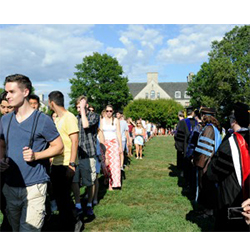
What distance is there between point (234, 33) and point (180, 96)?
54.6 metres

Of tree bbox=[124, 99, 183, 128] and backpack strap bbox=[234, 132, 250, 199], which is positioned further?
tree bbox=[124, 99, 183, 128]

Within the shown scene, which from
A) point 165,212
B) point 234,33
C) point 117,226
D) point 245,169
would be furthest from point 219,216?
point 234,33

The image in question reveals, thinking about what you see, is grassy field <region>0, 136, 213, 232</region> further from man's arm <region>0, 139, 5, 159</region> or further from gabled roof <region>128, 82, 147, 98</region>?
gabled roof <region>128, 82, 147, 98</region>

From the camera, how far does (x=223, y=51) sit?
44375 millimetres

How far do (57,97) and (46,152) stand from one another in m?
1.76

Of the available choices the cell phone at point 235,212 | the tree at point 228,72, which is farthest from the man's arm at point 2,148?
the tree at point 228,72

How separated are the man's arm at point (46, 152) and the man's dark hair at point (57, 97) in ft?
5.15

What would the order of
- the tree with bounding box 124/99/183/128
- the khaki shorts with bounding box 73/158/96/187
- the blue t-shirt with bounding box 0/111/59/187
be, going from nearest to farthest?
the blue t-shirt with bounding box 0/111/59/187 → the khaki shorts with bounding box 73/158/96/187 → the tree with bounding box 124/99/183/128

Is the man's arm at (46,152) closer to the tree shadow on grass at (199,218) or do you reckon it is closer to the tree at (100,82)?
→ the tree shadow on grass at (199,218)

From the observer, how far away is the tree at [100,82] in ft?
192

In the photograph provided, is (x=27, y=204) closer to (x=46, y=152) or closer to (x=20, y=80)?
(x=46, y=152)

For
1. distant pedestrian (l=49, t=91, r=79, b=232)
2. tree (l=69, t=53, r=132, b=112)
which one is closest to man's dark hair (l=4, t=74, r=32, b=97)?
distant pedestrian (l=49, t=91, r=79, b=232)

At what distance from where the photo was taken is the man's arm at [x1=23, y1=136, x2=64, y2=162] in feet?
10.0

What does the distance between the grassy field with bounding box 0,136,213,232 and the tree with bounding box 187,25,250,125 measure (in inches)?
1312
